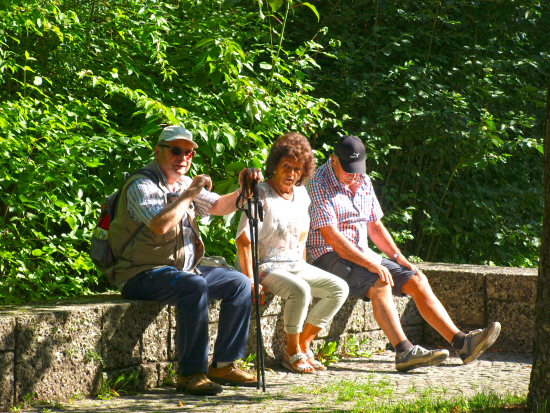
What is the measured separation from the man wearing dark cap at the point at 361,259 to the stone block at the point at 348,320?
1.18 feet

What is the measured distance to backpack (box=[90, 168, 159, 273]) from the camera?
3.87 metres

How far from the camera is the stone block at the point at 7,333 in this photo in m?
3.27

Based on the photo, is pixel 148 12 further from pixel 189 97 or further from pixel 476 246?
pixel 476 246

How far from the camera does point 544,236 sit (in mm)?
3195

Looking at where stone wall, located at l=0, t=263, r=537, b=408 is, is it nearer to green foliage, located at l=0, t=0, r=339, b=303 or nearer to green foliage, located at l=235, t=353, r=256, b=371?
green foliage, located at l=235, t=353, r=256, b=371

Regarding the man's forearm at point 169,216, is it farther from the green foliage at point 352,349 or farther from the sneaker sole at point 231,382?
the green foliage at point 352,349

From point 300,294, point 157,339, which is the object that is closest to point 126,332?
point 157,339

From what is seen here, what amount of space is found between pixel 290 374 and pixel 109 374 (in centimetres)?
126

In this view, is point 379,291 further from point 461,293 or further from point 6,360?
point 6,360

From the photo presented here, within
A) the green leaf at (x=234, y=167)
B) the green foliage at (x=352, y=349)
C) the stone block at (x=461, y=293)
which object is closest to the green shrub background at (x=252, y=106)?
the green leaf at (x=234, y=167)

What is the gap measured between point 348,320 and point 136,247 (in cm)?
Result: 206

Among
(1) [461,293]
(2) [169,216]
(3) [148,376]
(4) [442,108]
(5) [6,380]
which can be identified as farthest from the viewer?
(4) [442,108]

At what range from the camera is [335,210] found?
491cm

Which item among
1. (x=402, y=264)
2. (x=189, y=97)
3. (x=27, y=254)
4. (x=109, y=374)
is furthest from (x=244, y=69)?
(x=109, y=374)
